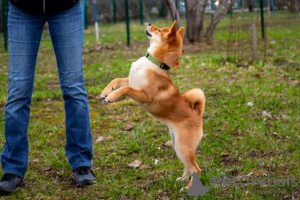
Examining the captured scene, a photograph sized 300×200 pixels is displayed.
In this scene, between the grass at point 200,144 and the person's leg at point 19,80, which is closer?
the person's leg at point 19,80

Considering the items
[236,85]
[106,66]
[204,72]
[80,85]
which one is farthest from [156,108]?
[106,66]

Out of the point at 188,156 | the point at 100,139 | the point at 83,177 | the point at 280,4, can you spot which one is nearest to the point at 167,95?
the point at 188,156

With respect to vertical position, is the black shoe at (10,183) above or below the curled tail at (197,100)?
below

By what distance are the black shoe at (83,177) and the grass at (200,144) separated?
5 centimetres

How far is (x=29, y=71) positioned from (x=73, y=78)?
320mm

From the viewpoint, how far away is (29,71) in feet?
9.82

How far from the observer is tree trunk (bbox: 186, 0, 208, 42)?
34.1ft

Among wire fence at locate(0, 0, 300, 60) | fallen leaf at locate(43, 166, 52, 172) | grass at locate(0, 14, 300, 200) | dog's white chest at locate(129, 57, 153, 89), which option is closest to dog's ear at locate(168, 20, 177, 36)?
dog's white chest at locate(129, 57, 153, 89)

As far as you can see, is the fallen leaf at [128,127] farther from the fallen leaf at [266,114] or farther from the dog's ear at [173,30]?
the dog's ear at [173,30]

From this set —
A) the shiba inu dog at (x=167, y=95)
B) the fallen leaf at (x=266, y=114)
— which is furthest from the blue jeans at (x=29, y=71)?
the fallen leaf at (x=266, y=114)

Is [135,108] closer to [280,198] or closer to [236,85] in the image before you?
[236,85]

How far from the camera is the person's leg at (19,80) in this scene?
2.93 meters

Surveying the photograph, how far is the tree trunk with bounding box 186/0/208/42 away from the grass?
3.06 meters

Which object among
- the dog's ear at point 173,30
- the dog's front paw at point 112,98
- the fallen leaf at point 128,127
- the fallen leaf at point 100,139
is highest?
the dog's ear at point 173,30
